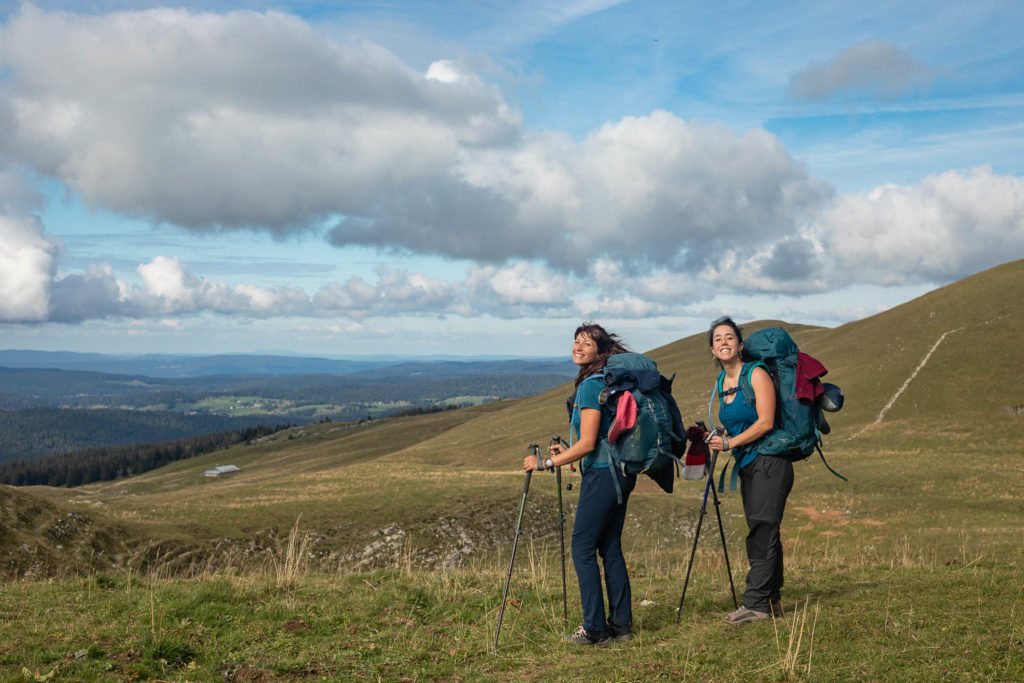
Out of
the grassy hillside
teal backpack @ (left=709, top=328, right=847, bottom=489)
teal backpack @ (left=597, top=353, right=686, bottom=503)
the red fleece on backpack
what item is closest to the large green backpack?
teal backpack @ (left=709, top=328, right=847, bottom=489)

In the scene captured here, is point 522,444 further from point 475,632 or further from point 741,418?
point 741,418

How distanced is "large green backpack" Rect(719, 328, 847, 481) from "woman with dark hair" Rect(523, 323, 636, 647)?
155 centimetres

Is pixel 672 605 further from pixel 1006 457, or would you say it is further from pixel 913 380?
pixel 913 380

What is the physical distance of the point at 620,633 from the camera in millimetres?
7086

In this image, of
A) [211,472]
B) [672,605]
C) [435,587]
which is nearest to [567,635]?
[672,605]

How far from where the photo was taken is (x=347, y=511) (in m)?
25.3

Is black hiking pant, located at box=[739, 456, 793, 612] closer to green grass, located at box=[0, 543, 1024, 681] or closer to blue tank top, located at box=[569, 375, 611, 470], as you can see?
green grass, located at box=[0, 543, 1024, 681]

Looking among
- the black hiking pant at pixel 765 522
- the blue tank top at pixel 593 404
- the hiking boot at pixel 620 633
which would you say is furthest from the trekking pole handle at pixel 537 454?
the black hiking pant at pixel 765 522

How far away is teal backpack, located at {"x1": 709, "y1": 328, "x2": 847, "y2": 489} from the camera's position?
7.17 metres

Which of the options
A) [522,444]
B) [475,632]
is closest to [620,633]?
[475,632]

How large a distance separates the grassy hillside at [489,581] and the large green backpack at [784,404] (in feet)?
5.89

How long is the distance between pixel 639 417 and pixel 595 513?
109cm

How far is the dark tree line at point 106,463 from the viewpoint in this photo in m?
163

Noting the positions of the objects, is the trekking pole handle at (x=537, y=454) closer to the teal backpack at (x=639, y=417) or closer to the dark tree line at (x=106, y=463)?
the teal backpack at (x=639, y=417)
